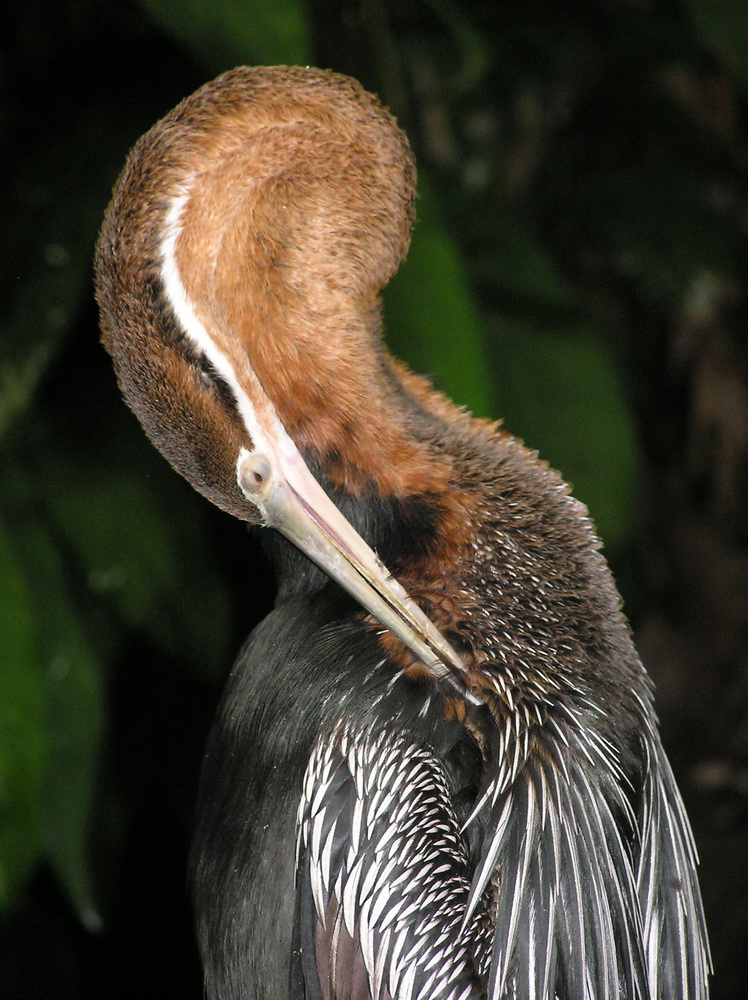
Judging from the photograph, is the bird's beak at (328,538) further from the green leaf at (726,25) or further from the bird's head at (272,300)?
the green leaf at (726,25)

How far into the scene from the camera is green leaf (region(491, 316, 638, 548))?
1518 mm

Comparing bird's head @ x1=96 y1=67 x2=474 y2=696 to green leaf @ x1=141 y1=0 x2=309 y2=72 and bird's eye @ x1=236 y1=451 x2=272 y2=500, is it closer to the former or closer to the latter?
bird's eye @ x1=236 y1=451 x2=272 y2=500

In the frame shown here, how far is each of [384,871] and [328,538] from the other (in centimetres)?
28

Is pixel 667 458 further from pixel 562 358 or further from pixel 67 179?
pixel 67 179

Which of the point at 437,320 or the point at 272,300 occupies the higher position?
the point at 437,320

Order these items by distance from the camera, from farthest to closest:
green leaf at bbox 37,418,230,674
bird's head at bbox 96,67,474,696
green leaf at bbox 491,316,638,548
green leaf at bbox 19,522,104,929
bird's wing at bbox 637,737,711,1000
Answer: green leaf at bbox 491,316,638,548 → green leaf at bbox 37,418,230,674 → green leaf at bbox 19,522,104,929 → bird's wing at bbox 637,737,711,1000 → bird's head at bbox 96,67,474,696

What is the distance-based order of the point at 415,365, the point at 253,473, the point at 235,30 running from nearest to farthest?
the point at 253,473 < the point at 235,30 < the point at 415,365

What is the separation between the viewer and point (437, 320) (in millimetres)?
1295

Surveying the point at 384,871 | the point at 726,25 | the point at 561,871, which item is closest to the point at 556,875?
the point at 561,871

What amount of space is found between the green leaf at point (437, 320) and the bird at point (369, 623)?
268 millimetres

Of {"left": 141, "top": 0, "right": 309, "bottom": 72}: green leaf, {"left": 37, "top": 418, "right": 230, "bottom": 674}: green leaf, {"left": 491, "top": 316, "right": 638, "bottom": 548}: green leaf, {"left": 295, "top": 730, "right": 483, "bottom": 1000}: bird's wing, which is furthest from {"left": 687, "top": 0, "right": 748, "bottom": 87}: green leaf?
{"left": 295, "top": 730, "right": 483, "bottom": 1000}: bird's wing

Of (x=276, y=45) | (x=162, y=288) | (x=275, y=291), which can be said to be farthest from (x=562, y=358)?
(x=162, y=288)

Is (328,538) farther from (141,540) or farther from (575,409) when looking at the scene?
(575,409)

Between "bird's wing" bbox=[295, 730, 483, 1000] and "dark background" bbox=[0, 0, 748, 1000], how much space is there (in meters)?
0.34
